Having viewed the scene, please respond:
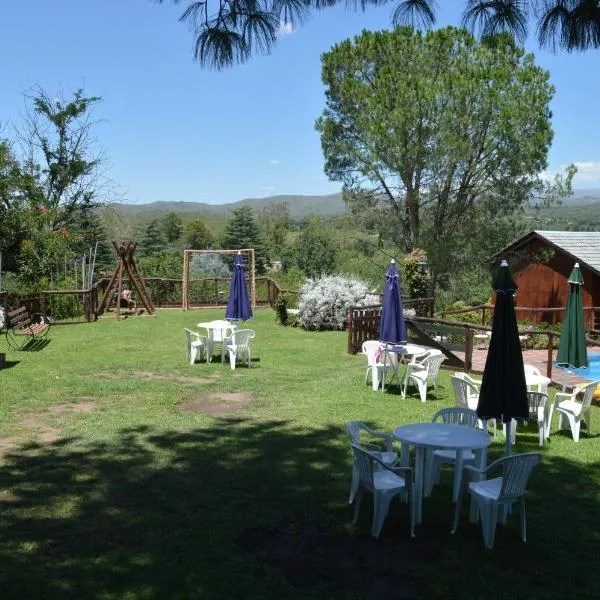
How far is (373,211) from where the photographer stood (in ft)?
85.1

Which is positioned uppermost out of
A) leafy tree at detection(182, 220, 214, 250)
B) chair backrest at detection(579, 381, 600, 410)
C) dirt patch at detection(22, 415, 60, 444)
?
leafy tree at detection(182, 220, 214, 250)

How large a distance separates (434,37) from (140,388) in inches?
669

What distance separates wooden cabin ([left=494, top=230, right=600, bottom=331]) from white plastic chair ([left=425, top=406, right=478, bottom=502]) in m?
16.3

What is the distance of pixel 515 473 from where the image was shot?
516 centimetres

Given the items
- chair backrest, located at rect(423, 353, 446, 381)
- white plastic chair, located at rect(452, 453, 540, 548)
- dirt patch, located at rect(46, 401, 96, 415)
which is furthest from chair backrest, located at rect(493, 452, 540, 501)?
dirt patch, located at rect(46, 401, 96, 415)

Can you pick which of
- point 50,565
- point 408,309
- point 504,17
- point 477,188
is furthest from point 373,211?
point 50,565

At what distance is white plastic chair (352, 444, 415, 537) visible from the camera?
17.4 feet

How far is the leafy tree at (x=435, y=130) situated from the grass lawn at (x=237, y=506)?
13.6 meters

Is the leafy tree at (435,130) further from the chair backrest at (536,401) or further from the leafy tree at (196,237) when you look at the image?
the leafy tree at (196,237)

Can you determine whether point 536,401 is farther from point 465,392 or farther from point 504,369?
point 504,369

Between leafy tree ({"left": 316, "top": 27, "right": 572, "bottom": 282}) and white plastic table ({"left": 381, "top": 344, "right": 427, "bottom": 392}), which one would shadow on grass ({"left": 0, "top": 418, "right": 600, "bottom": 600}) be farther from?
leafy tree ({"left": 316, "top": 27, "right": 572, "bottom": 282})

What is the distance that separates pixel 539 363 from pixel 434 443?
9419mm

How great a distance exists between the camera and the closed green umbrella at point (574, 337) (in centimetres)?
979

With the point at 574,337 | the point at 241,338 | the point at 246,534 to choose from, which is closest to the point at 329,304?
the point at 241,338
